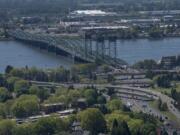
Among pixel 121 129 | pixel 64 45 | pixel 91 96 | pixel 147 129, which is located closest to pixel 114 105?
pixel 91 96

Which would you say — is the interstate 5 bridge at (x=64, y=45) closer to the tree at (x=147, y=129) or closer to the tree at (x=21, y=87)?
the tree at (x=21, y=87)

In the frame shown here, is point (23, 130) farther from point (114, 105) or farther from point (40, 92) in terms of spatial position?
point (40, 92)

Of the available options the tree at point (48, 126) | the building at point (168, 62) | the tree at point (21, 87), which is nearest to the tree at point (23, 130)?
the tree at point (48, 126)

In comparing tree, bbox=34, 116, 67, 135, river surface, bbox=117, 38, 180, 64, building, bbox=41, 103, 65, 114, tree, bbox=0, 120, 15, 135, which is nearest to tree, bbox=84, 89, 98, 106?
building, bbox=41, 103, 65, 114

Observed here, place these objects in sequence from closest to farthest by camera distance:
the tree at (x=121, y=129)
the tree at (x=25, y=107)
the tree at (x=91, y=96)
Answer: the tree at (x=121, y=129), the tree at (x=25, y=107), the tree at (x=91, y=96)

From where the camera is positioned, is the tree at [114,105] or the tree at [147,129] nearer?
the tree at [147,129]
